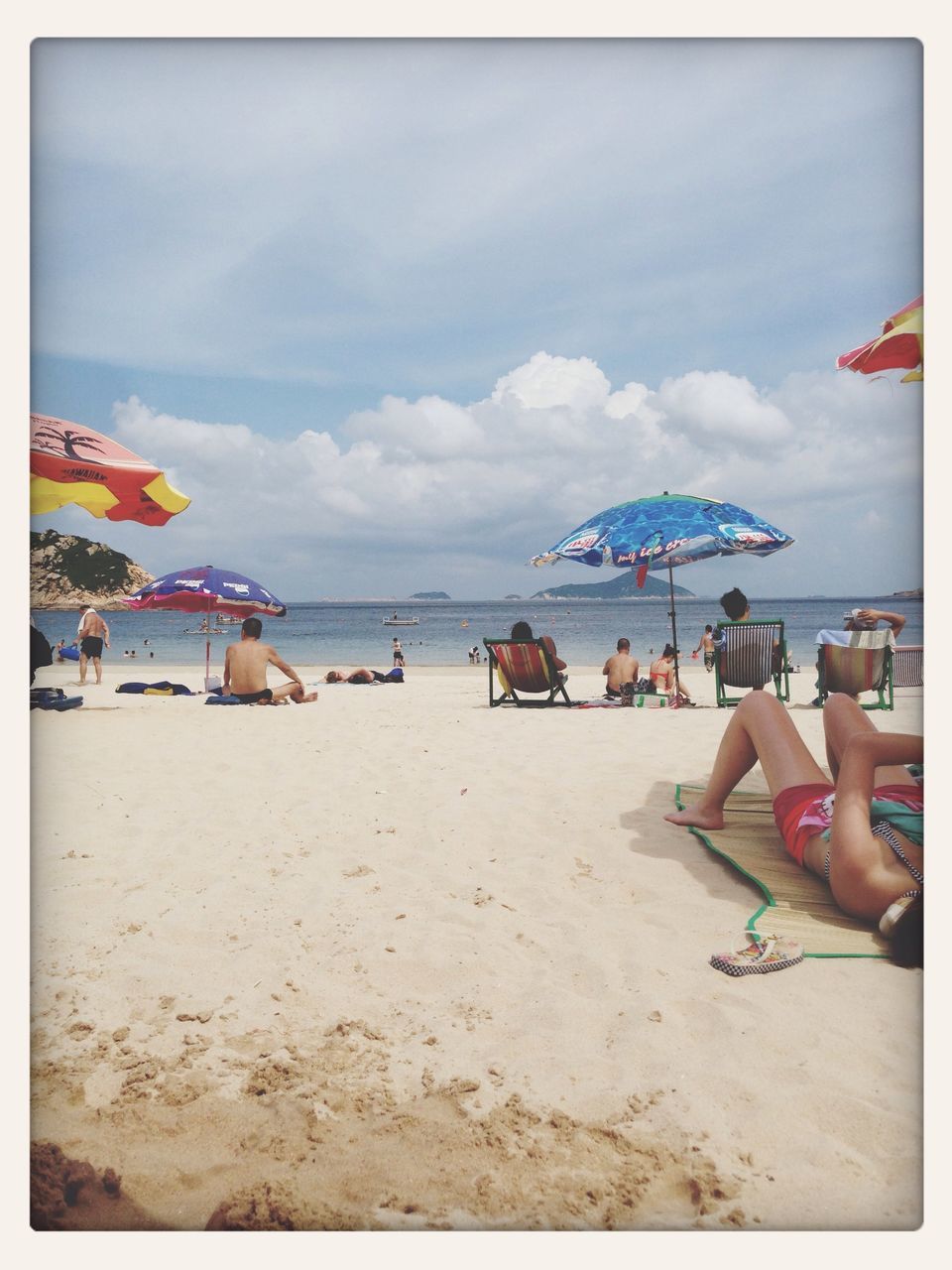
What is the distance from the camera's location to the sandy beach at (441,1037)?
1512mm

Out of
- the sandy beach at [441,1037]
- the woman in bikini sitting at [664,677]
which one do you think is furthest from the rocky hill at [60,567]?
the woman in bikini sitting at [664,677]

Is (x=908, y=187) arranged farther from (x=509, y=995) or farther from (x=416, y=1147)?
(x=416, y=1147)

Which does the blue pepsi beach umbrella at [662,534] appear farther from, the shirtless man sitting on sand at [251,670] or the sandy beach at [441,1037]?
the sandy beach at [441,1037]

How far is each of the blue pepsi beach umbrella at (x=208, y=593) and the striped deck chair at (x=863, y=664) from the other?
663cm

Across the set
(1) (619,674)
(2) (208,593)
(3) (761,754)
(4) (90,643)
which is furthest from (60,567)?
(4) (90,643)

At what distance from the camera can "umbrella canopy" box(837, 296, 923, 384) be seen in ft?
6.43

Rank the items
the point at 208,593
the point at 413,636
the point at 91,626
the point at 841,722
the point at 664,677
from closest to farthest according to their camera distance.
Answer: the point at 841,722, the point at 664,677, the point at 208,593, the point at 91,626, the point at 413,636

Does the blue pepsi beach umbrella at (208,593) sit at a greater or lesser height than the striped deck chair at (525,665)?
greater

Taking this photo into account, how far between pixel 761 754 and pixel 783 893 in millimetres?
494

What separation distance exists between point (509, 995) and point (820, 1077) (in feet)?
2.54

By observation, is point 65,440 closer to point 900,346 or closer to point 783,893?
point 900,346

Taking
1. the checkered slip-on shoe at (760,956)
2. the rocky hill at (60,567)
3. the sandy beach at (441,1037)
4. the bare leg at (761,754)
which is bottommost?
the sandy beach at (441,1037)

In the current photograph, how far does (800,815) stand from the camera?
266 centimetres

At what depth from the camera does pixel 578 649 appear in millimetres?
32438
